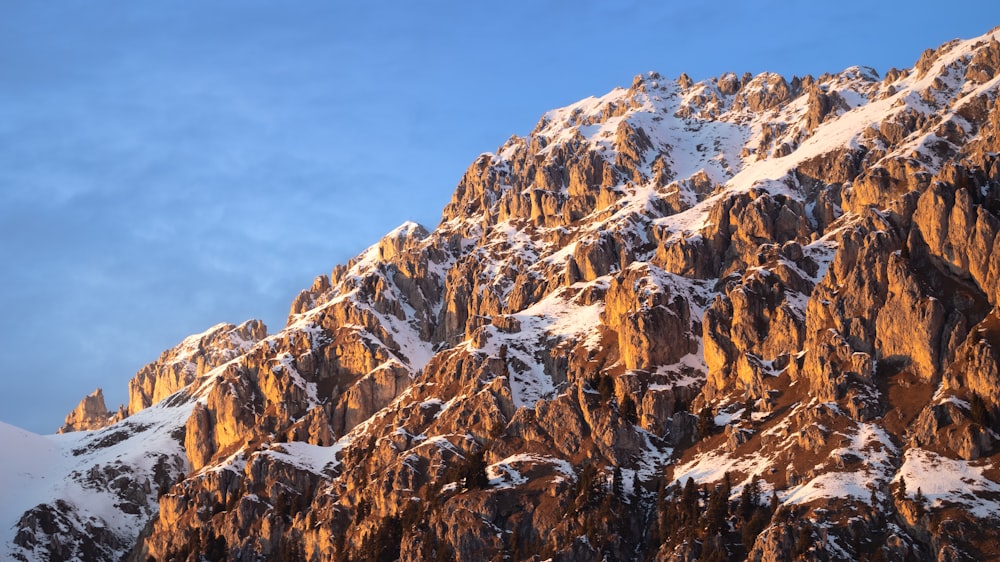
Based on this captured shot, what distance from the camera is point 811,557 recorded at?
652 ft

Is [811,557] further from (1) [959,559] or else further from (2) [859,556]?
(1) [959,559]

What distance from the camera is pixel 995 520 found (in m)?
200

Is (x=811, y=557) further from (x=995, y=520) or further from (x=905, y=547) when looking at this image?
(x=995, y=520)

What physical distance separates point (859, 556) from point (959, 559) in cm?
1577

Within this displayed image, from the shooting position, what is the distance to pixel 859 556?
654 feet

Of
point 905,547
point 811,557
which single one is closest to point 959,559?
point 905,547

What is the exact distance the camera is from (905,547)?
197 meters

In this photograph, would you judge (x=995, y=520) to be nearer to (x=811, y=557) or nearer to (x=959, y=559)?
(x=959, y=559)

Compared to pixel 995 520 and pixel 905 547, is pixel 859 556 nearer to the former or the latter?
pixel 905 547

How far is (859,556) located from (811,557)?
26.9 feet

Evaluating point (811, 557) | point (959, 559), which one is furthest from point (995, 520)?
point (811, 557)

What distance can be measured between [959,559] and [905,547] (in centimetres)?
856

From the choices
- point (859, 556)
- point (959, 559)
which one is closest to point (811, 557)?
point (859, 556)

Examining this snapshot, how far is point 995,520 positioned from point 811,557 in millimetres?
31654
